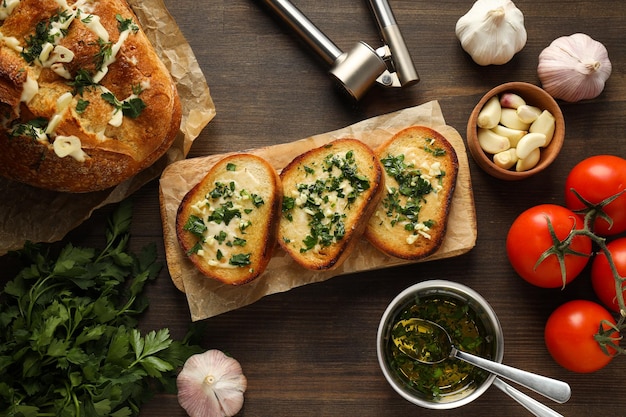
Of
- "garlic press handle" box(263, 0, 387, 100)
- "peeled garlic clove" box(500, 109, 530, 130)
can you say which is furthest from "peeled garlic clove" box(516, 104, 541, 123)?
"garlic press handle" box(263, 0, 387, 100)

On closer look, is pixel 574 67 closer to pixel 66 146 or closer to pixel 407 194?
pixel 407 194

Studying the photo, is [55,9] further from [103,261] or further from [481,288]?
[481,288]

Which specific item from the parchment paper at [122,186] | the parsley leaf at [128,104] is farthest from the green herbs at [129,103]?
the parchment paper at [122,186]

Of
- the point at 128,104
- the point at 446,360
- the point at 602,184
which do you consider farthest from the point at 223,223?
the point at 602,184

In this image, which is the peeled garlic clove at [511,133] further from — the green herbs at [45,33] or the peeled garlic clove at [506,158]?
the green herbs at [45,33]

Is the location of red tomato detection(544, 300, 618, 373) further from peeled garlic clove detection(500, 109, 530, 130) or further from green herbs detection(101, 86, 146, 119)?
green herbs detection(101, 86, 146, 119)

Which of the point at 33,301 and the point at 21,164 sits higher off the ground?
the point at 21,164

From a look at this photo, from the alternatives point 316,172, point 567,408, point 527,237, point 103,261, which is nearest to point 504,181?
point 527,237

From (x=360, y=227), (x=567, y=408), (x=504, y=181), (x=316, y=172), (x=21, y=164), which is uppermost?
(x=21, y=164)
